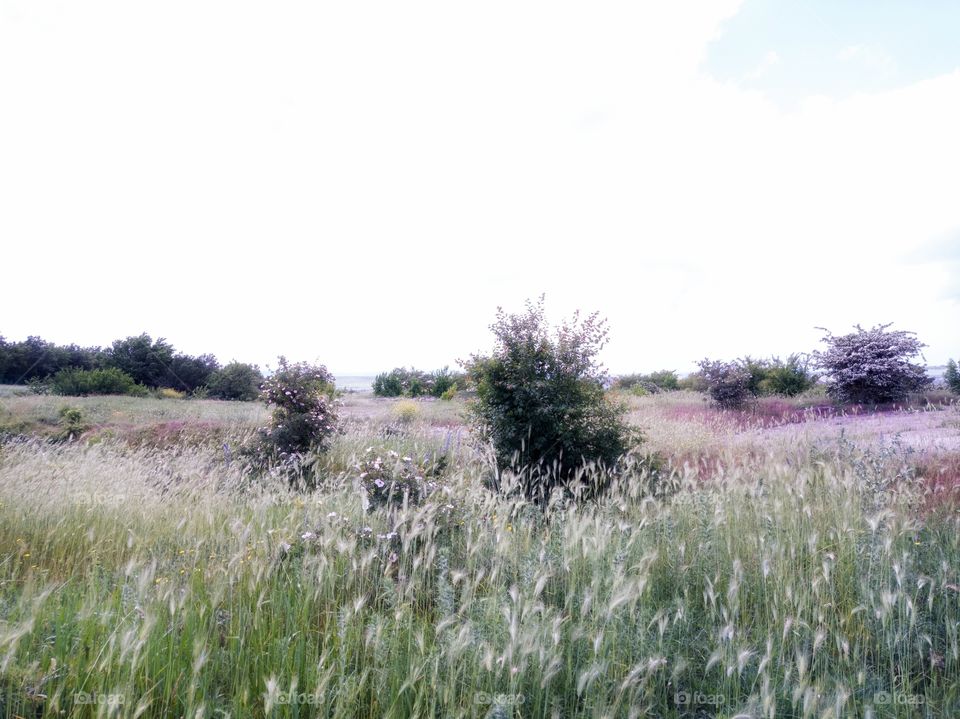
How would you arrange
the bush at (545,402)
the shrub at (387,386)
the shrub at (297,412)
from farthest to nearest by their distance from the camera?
the shrub at (387,386), the shrub at (297,412), the bush at (545,402)

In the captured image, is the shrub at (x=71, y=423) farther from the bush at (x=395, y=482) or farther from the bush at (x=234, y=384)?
the bush at (x=395, y=482)

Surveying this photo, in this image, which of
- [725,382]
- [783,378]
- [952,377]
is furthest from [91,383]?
[952,377]

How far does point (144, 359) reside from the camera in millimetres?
21172

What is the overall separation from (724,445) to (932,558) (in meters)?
5.30

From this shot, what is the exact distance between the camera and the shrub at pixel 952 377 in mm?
17266

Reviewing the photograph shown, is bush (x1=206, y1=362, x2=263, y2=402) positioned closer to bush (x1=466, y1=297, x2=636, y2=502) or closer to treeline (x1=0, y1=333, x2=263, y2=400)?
treeline (x1=0, y1=333, x2=263, y2=400)

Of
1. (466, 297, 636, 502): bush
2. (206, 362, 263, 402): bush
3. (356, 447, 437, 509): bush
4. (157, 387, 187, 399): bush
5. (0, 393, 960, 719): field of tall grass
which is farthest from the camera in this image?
(206, 362, 263, 402): bush

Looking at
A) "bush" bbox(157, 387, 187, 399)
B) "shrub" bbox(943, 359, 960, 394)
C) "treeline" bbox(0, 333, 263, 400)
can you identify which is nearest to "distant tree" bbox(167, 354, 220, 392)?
"treeline" bbox(0, 333, 263, 400)

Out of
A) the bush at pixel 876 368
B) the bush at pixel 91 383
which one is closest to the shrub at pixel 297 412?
the bush at pixel 91 383

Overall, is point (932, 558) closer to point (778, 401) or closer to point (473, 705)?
point (473, 705)

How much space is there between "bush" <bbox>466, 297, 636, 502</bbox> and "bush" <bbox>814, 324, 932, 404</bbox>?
37.0 ft

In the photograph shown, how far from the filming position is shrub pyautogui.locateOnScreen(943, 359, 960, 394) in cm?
1727

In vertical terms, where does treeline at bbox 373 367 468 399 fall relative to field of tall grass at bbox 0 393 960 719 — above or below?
above

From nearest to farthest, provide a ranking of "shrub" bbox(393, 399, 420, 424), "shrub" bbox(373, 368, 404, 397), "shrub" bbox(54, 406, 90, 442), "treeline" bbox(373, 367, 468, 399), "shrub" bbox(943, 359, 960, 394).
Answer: "shrub" bbox(54, 406, 90, 442) < "shrub" bbox(393, 399, 420, 424) < "shrub" bbox(943, 359, 960, 394) < "treeline" bbox(373, 367, 468, 399) < "shrub" bbox(373, 368, 404, 397)
